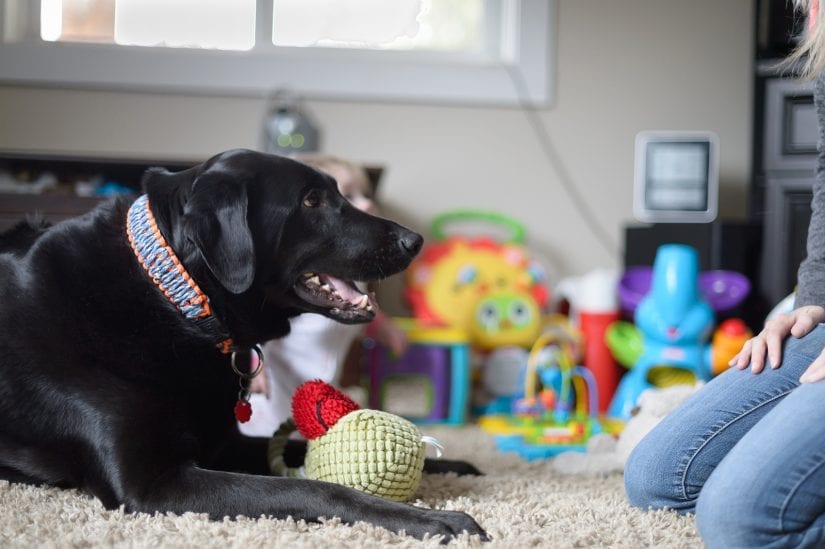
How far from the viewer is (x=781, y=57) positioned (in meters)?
2.70

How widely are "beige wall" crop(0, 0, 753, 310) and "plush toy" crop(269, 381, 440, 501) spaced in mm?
1967

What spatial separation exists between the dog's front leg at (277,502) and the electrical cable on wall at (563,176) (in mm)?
2344

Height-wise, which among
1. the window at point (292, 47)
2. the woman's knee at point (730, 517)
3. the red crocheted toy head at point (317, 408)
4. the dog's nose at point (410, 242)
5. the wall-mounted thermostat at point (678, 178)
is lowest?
the woman's knee at point (730, 517)

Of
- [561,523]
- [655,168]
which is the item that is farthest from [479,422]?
[561,523]

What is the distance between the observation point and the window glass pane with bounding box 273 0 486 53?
10.4 feet

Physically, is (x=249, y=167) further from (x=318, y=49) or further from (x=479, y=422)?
(x=318, y=49)

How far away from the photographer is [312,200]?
4.34 feet

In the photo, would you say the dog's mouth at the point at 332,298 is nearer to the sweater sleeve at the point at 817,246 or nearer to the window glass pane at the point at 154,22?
the sweater sleeve at the point at 817,246

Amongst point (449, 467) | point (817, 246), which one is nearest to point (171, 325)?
point (449, 467)

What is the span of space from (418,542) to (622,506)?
40 cm

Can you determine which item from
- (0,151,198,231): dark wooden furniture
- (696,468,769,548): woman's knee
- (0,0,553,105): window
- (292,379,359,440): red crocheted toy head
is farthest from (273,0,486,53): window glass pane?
(696,468,769,548): woman's knee

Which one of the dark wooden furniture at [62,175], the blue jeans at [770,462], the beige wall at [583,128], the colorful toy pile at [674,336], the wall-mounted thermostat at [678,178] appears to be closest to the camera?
the blue jeans at [770,462]

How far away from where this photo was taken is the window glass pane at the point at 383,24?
3.17 meters

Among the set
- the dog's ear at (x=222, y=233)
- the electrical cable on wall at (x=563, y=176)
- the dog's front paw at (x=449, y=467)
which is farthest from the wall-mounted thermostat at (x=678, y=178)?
the dog's ear at (x=222, y=233)
